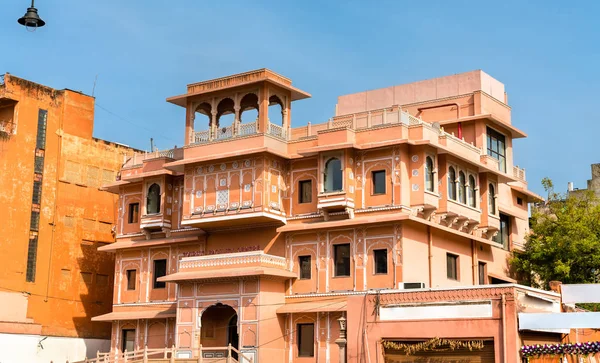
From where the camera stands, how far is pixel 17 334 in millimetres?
44031

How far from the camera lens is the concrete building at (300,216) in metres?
35.6

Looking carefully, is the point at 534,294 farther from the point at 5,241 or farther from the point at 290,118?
the point at 5,241

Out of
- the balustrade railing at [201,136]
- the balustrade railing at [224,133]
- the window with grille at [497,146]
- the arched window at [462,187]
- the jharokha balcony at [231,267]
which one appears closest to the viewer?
the jharokha balcony at [231,267]

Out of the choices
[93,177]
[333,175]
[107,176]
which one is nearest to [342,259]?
[333,175]

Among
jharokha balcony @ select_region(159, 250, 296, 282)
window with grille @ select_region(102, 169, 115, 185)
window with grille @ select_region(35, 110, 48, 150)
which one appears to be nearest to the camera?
jharokha balcony @ select_region(159, 250, 296, 282)

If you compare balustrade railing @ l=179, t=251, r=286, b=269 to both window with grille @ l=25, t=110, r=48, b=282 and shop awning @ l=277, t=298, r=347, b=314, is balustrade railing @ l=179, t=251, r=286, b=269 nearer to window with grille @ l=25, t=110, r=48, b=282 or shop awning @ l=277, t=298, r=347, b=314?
shop awning @ l=277, t=298, r=347, b=314

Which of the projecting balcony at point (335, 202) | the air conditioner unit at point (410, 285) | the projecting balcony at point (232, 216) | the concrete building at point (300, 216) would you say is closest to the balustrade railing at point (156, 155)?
the concrete building at point (300, 216)

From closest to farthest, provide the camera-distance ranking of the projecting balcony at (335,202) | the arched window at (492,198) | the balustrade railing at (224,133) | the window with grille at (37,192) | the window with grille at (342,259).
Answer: the projecting balcony at (335,202) < the window with grille at (342,259) < the balustrade railing at (224,133) < the arched window at (492,198) < the window with grille at (37,192)

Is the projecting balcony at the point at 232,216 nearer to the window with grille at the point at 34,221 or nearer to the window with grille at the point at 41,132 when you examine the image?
the window with grille at the point at 34,221

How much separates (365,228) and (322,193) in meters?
2.42

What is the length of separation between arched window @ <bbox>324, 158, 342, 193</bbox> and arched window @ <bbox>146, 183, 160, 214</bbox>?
10202 millimetres

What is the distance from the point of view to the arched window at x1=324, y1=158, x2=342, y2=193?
3662cm

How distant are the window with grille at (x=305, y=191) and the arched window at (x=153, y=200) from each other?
8.39 m

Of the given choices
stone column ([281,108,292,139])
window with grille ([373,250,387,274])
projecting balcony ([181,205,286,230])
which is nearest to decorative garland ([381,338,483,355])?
window with grille ([373,250,387,274])
